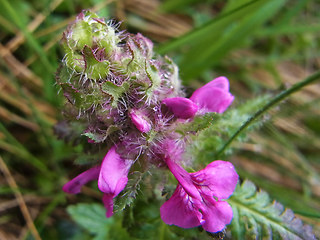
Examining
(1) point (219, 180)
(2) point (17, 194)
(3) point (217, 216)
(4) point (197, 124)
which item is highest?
(4) point (197, 124)

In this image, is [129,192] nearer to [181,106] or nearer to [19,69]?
[181,106]

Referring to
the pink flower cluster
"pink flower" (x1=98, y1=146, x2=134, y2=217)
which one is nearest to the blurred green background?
the pink flower cluster

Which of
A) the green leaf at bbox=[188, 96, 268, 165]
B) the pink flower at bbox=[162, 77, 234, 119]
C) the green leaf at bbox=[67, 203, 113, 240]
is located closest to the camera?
the pink flower at bbox=[162, 77, 234, 119]

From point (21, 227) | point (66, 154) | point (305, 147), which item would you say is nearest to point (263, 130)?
point (305, 147)

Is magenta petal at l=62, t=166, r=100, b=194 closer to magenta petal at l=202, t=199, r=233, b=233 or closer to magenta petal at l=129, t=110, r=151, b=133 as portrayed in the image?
magenta petal at l=129, t=110, r=151, b=133

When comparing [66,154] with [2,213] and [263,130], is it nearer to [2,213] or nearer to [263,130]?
[2,213]

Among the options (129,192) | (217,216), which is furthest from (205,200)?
(129,192)

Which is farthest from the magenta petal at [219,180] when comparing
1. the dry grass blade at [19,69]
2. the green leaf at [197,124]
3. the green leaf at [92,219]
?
the dry grass blade at [19,69]
